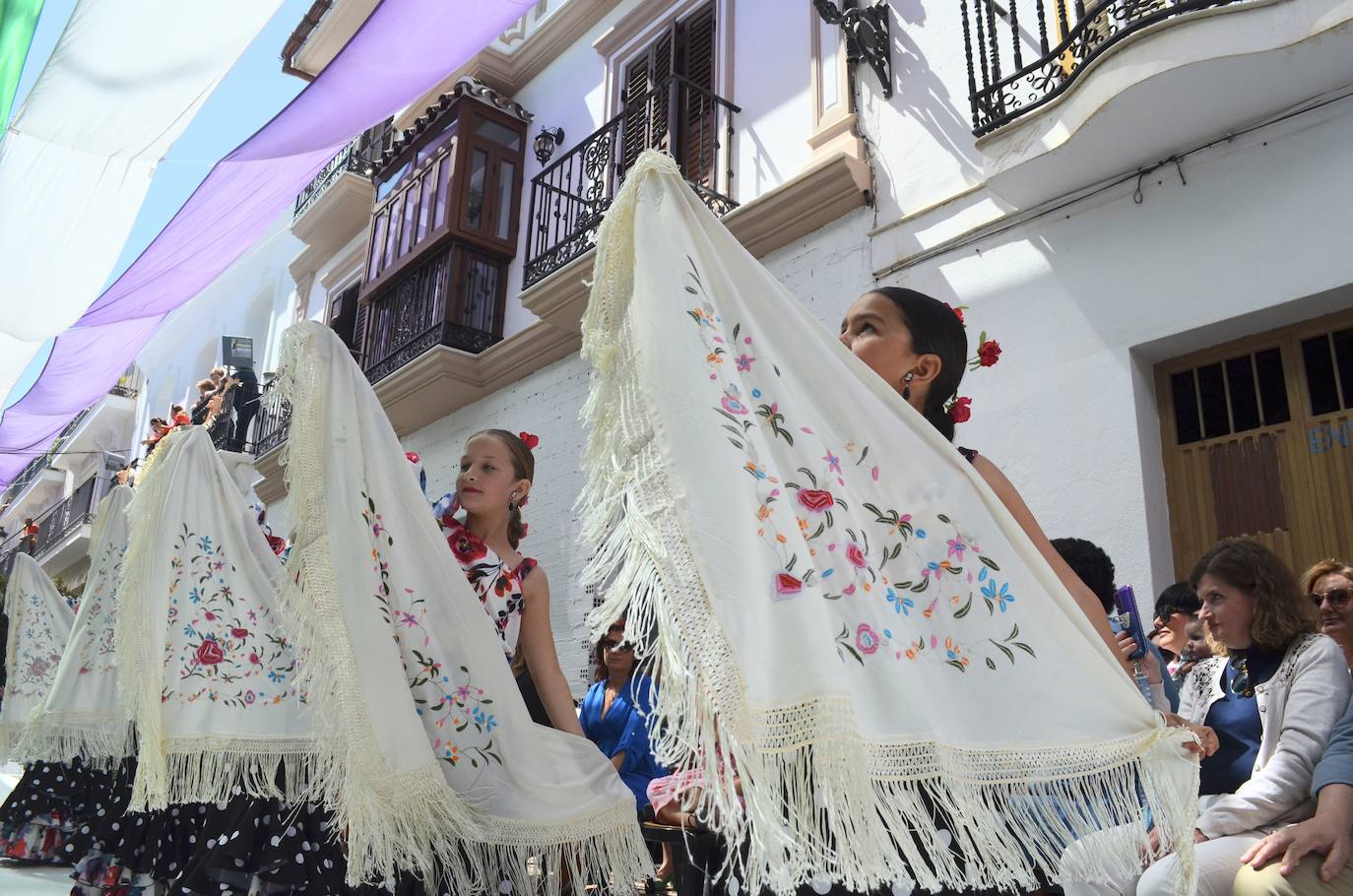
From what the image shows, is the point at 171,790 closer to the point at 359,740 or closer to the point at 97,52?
the point at 359,740

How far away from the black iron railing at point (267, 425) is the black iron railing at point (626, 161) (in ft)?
15.2

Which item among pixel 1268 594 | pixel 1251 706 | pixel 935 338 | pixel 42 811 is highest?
pixel 935 338

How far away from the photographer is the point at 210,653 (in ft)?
10.9

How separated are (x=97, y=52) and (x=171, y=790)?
257 cm

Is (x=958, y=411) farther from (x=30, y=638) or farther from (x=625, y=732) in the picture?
(x=30, y=638)

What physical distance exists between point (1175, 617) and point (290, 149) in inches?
163

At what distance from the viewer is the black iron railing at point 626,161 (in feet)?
23.5

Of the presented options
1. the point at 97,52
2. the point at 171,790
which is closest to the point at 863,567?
the point at 171,790

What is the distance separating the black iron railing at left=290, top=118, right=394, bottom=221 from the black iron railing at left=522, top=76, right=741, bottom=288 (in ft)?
13.1

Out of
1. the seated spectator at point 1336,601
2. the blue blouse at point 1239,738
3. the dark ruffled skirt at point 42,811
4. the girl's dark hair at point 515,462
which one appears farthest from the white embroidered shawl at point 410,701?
the dark ruffled skirt at point 42,811

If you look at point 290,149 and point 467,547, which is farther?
point 290,149

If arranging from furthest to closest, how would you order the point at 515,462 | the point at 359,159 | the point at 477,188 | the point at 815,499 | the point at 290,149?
1. the point at 359,159
2. the point at 477,188
3. the point at 290,149
4. the point at 515,462
5. the point at 815,499

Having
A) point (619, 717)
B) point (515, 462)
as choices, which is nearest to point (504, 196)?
point (619, 717)

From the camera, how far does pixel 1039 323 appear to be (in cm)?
492
